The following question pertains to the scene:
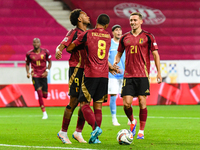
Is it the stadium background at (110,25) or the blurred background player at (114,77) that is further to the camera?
the stadium background at (110,25)

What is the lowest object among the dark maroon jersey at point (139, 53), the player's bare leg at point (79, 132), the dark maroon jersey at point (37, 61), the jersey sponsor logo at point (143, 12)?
the player's bare leg at point (79, 132)

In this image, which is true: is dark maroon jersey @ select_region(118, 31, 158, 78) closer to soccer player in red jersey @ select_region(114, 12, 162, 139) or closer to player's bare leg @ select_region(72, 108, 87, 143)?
soccer player in red jersey @ select_region(114, 12, 162, 139)

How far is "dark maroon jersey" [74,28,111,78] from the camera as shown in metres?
5.30

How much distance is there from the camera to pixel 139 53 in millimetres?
6219

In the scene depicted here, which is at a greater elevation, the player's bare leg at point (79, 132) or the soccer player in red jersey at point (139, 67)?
the soccer player in red jersey at point (139, 67)

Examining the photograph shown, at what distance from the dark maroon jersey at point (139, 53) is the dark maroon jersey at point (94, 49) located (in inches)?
37.1

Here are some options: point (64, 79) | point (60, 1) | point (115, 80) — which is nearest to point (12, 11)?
point (60, 1)

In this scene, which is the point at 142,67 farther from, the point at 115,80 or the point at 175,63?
the point at 175,63

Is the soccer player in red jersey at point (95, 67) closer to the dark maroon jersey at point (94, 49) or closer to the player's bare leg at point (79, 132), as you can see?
the dark maroon jersey at point (94, 49)

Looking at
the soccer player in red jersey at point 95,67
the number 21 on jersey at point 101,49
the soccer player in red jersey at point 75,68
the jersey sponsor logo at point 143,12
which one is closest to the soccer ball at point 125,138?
the soccer player in red jersey at point 95,67

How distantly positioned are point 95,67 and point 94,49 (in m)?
0.26

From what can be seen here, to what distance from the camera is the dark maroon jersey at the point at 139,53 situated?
6.22m

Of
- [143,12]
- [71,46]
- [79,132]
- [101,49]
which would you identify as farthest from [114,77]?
[143,12]

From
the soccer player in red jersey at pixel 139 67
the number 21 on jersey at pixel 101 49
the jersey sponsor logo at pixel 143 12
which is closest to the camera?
the number 21 on jersey at pixel 101 49
